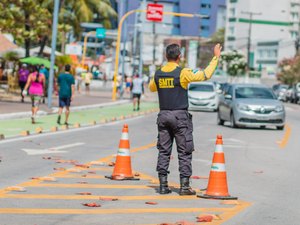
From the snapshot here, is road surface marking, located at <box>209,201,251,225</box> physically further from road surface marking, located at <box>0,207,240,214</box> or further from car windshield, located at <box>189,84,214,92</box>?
car windshield, located at <box>189,84,214,92</box>

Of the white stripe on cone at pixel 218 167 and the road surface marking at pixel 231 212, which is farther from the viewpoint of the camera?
the white stripe on cone at pixel 218 167

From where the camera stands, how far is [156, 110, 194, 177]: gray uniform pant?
12.4m

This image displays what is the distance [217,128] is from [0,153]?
1475cm

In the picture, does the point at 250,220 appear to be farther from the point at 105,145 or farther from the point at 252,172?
the point at 105,145

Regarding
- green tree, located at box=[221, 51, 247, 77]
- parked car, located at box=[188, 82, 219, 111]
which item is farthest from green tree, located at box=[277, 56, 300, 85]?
parked car, located at box=[188, 82, 219, 111]

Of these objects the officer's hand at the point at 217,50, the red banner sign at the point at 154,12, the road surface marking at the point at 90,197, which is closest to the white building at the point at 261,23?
the red banner sign at the point at 154,12

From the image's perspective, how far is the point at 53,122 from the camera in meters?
31.7

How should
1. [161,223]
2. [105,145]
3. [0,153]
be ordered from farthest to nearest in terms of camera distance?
[105,145], [0,153], [161,223]

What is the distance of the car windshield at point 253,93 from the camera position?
33406 millimetres

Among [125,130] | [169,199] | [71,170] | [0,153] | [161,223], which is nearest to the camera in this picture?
[161,223]

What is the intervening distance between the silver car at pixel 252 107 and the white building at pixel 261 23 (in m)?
141

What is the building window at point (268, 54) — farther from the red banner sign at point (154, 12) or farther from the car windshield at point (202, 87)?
the car windshield at point (202, 87)

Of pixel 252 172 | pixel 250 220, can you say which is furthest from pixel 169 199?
pixel 252 172

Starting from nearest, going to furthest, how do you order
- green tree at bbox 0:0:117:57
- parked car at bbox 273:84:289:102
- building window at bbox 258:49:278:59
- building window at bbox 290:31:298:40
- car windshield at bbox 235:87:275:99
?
car windshield at bbox 235:87:275:99
green tree at bbox 0:0:117:57
parked car at bbox 273:84:289:102
building window at bbox 258:49:278:59
building window at bbox 290:31:298:40
